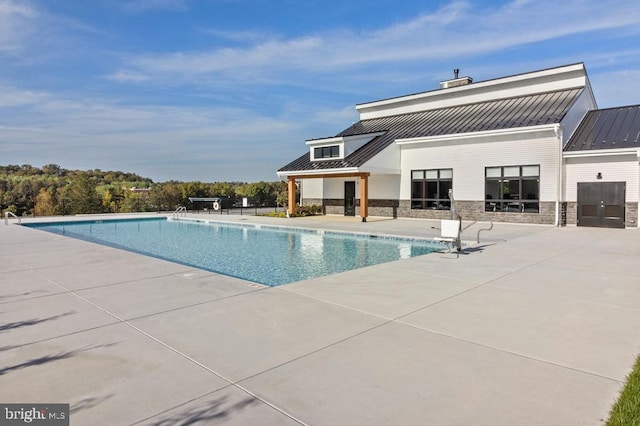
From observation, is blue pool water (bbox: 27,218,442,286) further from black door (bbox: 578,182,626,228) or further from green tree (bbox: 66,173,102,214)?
green tree (bbox: 66,173,102,214)

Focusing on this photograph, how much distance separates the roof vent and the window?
910 centimetres

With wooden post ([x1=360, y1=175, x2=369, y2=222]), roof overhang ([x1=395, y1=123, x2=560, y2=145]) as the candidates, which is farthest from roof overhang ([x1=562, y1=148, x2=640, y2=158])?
wooden post ([x1=360, y1=175, x2=369, y2=222])

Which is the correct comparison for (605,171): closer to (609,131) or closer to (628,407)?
(609,131)

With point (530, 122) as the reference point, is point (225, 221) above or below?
below

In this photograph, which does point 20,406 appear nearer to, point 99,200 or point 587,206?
point 587,206

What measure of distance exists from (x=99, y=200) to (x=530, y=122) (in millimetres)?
32135

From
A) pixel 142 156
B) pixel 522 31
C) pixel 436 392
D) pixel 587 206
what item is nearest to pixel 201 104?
pixel 142 156

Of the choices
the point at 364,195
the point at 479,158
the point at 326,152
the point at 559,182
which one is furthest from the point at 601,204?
the point at 326,152

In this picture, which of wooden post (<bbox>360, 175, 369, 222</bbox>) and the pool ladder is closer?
wooden post (<bbox>360, 175, 369, 222</bbox>)

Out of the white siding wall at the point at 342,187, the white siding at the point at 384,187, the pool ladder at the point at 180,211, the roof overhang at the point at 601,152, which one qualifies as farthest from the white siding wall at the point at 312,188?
the roof overhang at the point at 601,152

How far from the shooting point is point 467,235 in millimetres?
14016

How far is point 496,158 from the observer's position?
60.6 ft

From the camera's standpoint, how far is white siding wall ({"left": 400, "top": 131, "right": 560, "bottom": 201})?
17.0m

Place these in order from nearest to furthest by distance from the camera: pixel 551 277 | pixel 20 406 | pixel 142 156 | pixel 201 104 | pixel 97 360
→ pixel 20 406
pixel 97 360
pixel 551 277
pixel 201 104
pixel 142 156
